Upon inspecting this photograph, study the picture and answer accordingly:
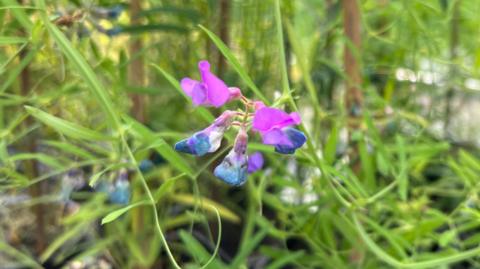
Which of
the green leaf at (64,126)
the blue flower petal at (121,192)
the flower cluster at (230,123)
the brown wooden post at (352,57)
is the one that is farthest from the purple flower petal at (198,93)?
the brown wooden post at (352,57)

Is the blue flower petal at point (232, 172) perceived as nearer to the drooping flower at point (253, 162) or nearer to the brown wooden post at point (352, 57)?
the drooping flower at point (253, 162)

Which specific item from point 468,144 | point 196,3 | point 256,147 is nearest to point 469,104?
point 468,144

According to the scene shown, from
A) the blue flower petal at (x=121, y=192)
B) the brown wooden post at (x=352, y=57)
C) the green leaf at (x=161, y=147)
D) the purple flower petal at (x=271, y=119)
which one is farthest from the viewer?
the brown wooden post at (x=352, y=57)

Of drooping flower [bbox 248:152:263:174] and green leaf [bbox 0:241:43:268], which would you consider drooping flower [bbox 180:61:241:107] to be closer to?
drooping flower [bbox 248:152:263:174]

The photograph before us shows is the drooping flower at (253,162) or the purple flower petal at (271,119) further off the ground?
the purple flower petal at (271,119)

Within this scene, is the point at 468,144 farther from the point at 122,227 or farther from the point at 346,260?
the point at 122,227

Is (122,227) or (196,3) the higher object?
(196,3)

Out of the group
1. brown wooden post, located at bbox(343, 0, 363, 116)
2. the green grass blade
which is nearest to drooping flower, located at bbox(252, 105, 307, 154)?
the green grass blade

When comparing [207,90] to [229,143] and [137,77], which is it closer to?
[229,143]
